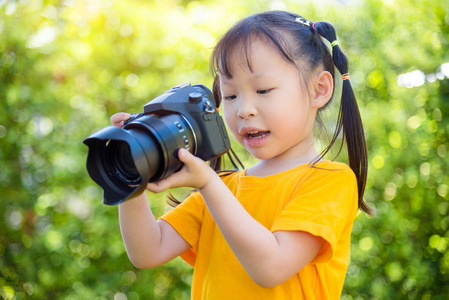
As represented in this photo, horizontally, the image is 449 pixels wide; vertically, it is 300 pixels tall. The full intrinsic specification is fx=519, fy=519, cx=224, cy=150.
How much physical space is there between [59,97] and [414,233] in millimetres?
1763

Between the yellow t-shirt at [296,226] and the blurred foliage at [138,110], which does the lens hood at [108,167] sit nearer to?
the yellow t-shirt at [296,226]

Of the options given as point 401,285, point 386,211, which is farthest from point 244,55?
point 401,285

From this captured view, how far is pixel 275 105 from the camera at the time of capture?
114 cm

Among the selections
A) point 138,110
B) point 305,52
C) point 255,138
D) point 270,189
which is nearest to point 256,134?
point 255,138

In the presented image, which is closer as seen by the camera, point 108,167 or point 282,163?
point 108,167

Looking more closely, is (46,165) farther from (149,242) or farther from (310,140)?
(310,140)

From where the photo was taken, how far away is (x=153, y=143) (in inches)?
37.9

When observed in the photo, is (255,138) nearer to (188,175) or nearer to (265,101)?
(265,101)

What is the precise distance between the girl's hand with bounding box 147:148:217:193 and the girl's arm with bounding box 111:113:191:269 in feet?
0.73

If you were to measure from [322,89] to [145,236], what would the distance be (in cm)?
56

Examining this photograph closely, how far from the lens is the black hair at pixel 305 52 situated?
46.9 inches

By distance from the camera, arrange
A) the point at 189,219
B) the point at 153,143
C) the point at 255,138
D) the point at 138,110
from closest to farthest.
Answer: the point at 153,143 → the point at 255,138 → the point at 189,219 → the point at 138,110

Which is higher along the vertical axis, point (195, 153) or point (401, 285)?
point (195, 153)

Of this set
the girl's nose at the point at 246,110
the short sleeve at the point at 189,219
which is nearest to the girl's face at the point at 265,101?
the girl's nose at the point at 246,110
